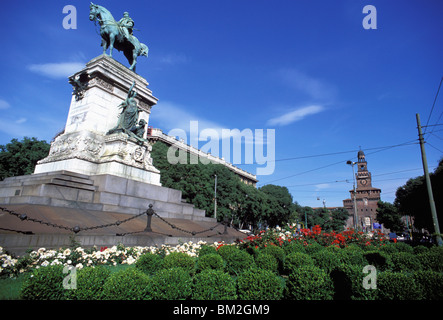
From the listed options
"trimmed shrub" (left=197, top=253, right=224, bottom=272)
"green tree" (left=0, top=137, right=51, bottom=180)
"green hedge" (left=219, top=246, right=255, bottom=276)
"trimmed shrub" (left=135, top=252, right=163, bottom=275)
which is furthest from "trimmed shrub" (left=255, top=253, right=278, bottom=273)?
"green tree" (left=0, top=137, right=51, bottom=180)

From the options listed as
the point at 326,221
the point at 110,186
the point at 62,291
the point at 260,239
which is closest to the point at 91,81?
the point at 110,186

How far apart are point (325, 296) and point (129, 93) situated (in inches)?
556

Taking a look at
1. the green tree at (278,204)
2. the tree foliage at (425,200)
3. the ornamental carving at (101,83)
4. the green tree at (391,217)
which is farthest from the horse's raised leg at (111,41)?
the green tree at (391,217)

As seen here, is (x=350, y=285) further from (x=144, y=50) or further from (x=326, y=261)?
(x=144, y=50)

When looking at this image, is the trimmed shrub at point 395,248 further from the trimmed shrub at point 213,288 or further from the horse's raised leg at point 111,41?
the horse's raised leg at point 111,41

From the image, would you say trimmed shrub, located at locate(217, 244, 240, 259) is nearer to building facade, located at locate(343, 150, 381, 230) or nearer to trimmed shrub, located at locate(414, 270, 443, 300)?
trimmed shrub, located at locate(414, 270, 443, 300)

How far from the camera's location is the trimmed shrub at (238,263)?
6.41m

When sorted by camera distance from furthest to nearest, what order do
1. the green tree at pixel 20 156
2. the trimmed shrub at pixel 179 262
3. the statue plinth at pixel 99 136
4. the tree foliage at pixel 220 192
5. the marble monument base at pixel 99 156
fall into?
1. the tree foliage at pixel 220 192
2. the green tree at pixel 20 156
3. the statue plinth at pixel 99 136
4. the marble monument base at pixel 99 156
5. the trimmed shrub at pixel 179 262

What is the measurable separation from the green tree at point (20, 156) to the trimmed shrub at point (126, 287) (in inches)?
1392

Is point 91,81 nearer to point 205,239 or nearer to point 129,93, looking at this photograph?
point 129,93

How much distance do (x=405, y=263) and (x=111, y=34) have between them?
1809cm

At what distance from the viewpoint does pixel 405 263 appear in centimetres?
735

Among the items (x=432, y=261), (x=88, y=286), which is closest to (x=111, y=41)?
(x=88, y=286)
